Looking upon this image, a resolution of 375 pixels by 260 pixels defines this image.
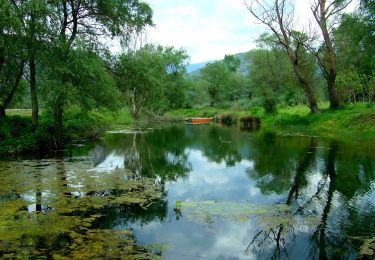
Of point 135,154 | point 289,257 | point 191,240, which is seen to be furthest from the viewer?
point 135,154

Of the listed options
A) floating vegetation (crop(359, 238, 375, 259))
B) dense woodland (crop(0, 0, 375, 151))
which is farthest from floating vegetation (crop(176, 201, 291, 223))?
dense woodland (crop(0, 0, 375, 151))

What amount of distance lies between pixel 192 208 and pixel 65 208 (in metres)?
3.45

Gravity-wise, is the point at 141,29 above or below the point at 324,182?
above

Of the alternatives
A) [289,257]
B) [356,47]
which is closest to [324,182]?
[289,257]

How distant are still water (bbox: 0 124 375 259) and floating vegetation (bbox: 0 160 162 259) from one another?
26 millimetres

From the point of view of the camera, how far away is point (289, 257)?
7.09 meters

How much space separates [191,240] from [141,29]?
20.1 meters

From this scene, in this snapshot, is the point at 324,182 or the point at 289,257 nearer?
the point at 289,257

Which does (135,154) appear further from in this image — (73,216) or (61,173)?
(73,216)

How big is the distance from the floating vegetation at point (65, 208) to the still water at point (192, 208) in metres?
0.03

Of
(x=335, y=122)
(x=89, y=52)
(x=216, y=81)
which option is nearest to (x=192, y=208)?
(x=89, y=52)

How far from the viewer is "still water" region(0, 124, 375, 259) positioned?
7430 millimetres

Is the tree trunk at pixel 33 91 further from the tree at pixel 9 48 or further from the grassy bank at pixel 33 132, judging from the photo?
the tree at pixel 9 48

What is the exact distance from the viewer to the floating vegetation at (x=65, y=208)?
7.19 m
